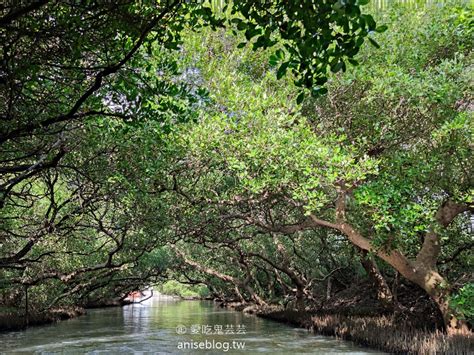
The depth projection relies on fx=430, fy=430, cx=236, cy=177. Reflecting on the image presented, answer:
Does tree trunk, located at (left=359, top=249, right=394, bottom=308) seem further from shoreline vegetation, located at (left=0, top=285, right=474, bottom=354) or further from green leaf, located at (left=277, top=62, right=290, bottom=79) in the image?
green leaf, located at (left=277, top=62, right=290, bottom=79)

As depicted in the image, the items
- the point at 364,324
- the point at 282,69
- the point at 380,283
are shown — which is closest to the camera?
the point at 282,69

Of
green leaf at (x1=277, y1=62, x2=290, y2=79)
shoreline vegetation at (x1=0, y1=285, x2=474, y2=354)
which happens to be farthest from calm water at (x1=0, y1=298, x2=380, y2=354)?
green leaf at (x1=277, y1=62, x2=290, y2=79)

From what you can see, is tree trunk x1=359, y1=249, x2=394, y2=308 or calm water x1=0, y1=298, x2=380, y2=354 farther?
tree trunk x1=359, y1=249, x2=394, y2=308

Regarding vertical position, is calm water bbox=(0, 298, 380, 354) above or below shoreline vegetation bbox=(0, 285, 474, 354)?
below

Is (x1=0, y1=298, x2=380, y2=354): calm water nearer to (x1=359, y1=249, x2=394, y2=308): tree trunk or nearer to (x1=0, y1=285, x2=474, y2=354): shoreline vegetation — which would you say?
(x1=0, y1=285, x2=474, y2=354): shoreline vegetation

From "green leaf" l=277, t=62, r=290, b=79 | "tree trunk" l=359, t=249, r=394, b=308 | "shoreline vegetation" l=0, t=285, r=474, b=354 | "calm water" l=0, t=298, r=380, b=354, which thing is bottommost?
"calm water" l=0, t=298, r=380, b=354

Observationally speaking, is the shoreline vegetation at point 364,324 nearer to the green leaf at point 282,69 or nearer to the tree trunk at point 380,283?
the tree trunk at point 380,283

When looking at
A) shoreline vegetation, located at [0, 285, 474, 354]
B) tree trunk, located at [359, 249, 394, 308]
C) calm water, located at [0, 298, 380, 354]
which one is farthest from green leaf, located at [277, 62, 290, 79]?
tree trunk, located at [359, 249, 394, 308]

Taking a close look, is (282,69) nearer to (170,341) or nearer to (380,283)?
(170,341)

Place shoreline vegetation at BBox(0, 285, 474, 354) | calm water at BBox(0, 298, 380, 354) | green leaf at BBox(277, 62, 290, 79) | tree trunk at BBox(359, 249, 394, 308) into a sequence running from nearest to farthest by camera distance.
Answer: green leaf at BBox(277, 62, 290, 79)
shoreline vegetation at BBox(0, 285, 474, 354)
calm water at BBox(0, 298, 380, 354)
tree trunk at BBox(359, 249, 394, 308)

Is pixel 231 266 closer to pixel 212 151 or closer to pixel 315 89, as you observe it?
pixel 212 151

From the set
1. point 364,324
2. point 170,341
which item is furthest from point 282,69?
point 170,341

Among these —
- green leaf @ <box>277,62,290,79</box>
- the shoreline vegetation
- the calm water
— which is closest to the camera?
green leaf @ <box>277,62,290,79</box>

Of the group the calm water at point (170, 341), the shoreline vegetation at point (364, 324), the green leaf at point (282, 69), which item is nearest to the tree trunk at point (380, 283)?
the shoreline vegetation at point (364, 324)
